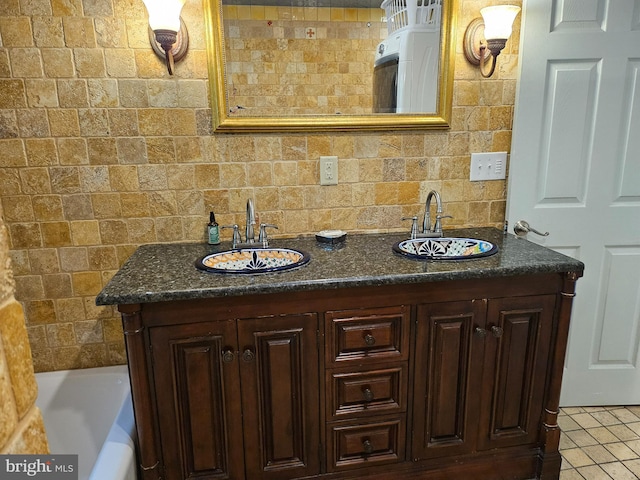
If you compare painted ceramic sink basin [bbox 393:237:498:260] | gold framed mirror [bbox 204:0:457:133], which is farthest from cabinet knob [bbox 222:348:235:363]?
gold framed mirror [bbox 204:0:457:133]

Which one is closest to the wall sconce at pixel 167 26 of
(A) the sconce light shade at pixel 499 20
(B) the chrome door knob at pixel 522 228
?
(A) the sconce light shade at pixel 499 20

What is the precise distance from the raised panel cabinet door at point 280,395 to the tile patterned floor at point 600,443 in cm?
114

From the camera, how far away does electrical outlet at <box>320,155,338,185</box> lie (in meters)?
1.88

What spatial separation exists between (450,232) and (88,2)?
1783mm

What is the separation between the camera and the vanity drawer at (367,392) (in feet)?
4.91

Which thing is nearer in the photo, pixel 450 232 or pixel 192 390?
pixel 192 390

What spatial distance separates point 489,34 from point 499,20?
0.06m

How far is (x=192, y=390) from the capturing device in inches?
55.5

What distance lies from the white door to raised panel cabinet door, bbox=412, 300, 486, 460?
0.72 m

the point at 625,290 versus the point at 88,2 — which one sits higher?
the point at 88,2

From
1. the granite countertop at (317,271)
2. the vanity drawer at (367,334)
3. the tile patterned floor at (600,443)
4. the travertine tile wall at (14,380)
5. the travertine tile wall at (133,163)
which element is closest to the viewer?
the travertine tile wall at (14,380)

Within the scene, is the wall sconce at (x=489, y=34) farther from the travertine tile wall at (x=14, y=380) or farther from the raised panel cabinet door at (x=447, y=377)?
the travertine tile wall at (x=14, y=380)

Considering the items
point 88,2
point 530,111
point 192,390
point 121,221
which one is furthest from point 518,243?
A: point 88,2

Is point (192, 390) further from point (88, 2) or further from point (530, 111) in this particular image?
point (530, 111)
